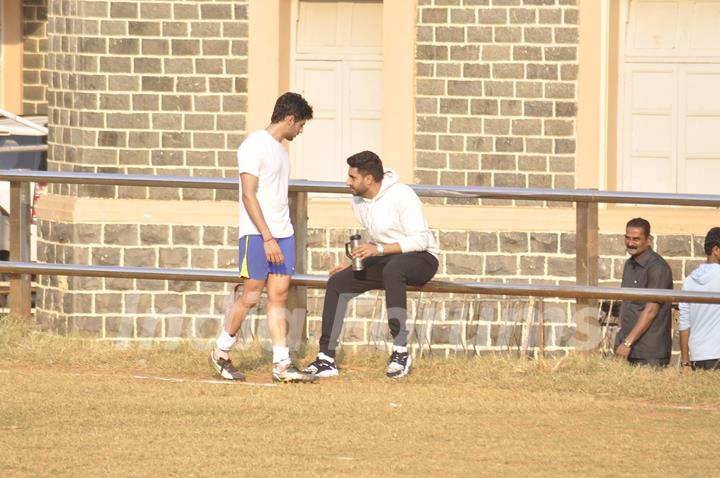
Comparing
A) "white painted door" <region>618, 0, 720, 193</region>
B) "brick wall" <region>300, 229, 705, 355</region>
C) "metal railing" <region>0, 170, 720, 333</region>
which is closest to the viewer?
"metal railing" <region>0, 170, 720, 333</region>

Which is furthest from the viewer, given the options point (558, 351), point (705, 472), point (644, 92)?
point (644, 92)

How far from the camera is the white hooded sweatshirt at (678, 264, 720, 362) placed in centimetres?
1135

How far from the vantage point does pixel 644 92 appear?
50.3ft

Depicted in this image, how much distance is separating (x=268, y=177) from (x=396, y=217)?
774 millimetres

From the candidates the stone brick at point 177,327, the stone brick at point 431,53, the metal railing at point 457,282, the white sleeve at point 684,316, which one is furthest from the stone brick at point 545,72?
the metal railing at point 457,282

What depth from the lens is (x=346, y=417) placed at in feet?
29.4

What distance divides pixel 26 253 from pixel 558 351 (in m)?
5.01

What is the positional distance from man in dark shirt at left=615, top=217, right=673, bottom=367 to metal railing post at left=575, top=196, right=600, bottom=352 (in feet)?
2.37

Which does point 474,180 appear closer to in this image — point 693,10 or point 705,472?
point 693,10

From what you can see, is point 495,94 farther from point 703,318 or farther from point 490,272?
point 703,318

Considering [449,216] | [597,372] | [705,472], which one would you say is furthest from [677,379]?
[449,216]

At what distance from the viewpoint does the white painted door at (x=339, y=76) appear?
15516 millimetres

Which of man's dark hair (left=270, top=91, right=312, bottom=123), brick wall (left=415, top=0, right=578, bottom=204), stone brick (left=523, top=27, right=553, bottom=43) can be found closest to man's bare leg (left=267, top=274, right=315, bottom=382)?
man's dark hair (left=270, top=91, right=312, bottom=123)

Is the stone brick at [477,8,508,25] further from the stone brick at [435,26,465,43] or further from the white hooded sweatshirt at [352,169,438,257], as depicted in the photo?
the white hooded sweatshirt at [352,169,438,257]
